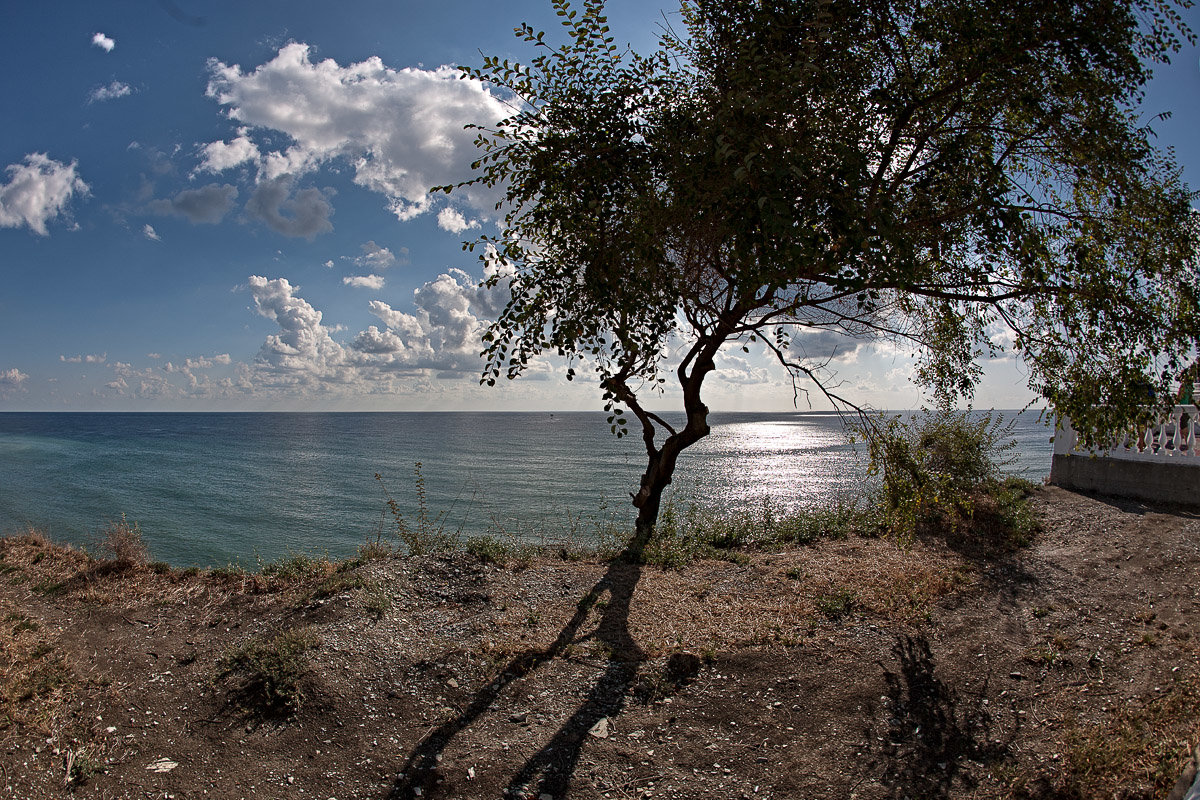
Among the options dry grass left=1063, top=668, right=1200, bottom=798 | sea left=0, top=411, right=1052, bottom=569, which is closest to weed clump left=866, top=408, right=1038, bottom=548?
sea left=0, top=411, right=1052, bottom=569

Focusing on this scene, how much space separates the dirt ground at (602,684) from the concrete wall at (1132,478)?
4.15 meters

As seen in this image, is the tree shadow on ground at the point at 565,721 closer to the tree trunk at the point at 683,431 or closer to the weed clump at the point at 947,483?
the tree trunk at the point at 683,431

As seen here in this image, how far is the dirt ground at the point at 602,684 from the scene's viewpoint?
398 centimetres

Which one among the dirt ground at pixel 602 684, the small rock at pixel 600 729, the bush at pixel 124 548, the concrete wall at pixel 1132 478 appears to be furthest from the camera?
the concrete wall at pixel 1132 478

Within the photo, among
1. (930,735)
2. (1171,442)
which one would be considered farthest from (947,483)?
(1171,442)

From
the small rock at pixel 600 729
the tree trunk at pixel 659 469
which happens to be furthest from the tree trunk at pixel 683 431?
the small rock at pixel 600 729

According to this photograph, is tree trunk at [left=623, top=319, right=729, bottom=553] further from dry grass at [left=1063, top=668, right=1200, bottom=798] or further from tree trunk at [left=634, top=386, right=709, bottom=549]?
dry grass at [left=1063, top=668, right=1200, bottom=798]

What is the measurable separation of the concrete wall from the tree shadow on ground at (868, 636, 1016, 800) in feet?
27.7

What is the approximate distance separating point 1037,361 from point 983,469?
288 inches

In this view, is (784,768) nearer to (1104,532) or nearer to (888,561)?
(888,561)

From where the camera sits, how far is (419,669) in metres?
5.36

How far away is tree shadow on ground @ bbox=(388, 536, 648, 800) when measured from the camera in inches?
157

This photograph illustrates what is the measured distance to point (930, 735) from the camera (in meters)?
4.35

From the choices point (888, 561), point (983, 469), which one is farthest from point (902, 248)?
point (983, 469)
